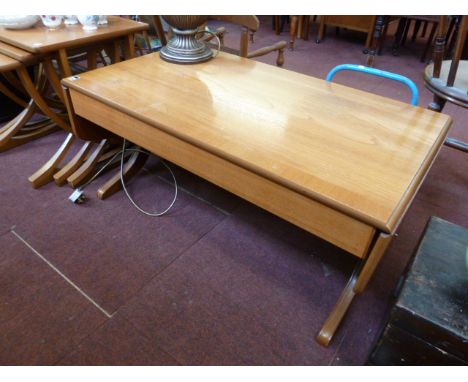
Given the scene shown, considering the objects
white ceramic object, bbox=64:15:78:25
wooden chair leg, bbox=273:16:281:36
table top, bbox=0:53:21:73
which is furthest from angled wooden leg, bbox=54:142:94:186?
wooden chair leg, bbox=273:16:281:36

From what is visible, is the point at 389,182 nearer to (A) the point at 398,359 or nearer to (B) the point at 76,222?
(A) the point at 398,359

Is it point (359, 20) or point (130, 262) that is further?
point (359, 20)

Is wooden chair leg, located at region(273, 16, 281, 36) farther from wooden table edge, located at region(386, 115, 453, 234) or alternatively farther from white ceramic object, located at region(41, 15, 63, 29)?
wooden table edge, located at region(386, 115, 453, 234)

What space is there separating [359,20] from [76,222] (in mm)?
3275

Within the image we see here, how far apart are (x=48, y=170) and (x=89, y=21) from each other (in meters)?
0.68

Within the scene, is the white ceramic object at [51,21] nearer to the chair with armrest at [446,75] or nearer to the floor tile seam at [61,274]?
the floor tile seam at [61,274]

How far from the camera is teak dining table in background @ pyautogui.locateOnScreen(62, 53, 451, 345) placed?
2.48 ft

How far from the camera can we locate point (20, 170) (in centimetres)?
164

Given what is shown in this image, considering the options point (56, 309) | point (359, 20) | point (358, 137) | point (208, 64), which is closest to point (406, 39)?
point (359, 20)

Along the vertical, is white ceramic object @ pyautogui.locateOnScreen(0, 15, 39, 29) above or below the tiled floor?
above

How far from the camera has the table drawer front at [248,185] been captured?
2.47 feet

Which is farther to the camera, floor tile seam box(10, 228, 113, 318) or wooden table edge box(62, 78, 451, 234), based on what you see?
floor tile seam box(10, 228, 113, 318)

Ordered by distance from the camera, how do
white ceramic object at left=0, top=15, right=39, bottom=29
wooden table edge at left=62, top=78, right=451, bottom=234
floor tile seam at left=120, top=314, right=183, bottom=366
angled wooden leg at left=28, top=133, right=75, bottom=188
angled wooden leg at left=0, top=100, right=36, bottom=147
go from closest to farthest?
wooden table edge at left=62, top=78, right=451, bottom=234, floor tile seam at left=120, top=314, right=183, bottom=366, white ceramic object at left=0, top=15, right=39, bottom=29, angled wooden leg at left=28, top=133, right=75, bottom=188, angled wooden leg at left=0, top=100, right=36, bottom=147

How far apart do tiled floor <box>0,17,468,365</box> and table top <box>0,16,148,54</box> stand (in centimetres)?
59
